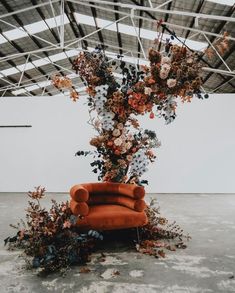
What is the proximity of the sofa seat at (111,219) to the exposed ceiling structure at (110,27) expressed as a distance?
371 centimetres

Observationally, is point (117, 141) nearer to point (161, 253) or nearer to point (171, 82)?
point (171, 82)

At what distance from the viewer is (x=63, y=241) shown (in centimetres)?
315

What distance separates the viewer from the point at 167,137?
7844 mm

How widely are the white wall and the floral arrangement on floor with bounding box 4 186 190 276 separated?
398 cm

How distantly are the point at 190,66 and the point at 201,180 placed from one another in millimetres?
4815

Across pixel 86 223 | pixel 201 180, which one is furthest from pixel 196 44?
pixel 86 223

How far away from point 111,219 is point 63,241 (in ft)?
1.83

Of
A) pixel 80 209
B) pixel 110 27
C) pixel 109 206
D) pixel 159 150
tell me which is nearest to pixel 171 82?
pixel 109 206

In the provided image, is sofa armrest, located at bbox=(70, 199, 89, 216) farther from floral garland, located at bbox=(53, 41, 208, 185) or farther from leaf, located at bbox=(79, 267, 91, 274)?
floral garland, located at bbox=(53, 41, 208, 185)

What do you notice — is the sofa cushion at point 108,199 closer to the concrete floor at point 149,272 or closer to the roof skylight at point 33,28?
the concrete floor at point 149,272

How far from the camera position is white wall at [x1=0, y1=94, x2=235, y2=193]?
25.5ft

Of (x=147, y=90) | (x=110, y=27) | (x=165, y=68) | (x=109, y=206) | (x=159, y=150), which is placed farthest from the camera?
(x=110, y=27)

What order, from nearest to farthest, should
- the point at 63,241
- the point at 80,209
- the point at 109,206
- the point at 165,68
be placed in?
the point at 63,241
the point at 80,209
the point at 165,68
the point at 109,206

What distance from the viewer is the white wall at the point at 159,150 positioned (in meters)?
7.77
